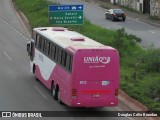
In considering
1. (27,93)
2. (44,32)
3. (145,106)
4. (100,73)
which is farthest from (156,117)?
(44,32)

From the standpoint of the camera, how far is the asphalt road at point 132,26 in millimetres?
49625

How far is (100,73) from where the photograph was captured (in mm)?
21359

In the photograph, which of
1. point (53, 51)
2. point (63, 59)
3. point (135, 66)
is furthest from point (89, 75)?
point (135, 66)

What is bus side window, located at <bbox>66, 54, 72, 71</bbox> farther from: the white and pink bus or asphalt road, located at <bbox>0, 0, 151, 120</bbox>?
asphalt road, located at <bbox>0, 0, 151, 120</bbox>

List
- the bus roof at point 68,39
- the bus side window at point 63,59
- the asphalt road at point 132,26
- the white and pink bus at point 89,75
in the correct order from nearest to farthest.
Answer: the white and pink bus at point 89,75 < the bus roof at point 68,39 < the bus side window at point 63,59 < the asphalt road at point 132,26

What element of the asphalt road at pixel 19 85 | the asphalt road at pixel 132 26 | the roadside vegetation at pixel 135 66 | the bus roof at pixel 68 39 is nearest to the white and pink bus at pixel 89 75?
the bus roof at pixel 68 39

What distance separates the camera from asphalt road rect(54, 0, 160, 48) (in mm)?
49625

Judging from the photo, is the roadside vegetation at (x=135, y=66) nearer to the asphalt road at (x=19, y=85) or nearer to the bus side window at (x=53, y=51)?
the asphalt road at (x=19, y=85)

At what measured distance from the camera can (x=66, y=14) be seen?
3856 centimetres

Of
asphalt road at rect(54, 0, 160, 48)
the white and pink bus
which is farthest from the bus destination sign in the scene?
the white and pink bus

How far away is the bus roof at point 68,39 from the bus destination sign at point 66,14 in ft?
35.2

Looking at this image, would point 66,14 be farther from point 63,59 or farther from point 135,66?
point 63,59

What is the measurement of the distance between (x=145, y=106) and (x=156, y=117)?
1575 mm

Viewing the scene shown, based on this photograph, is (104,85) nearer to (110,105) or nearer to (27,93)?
(110,105)
